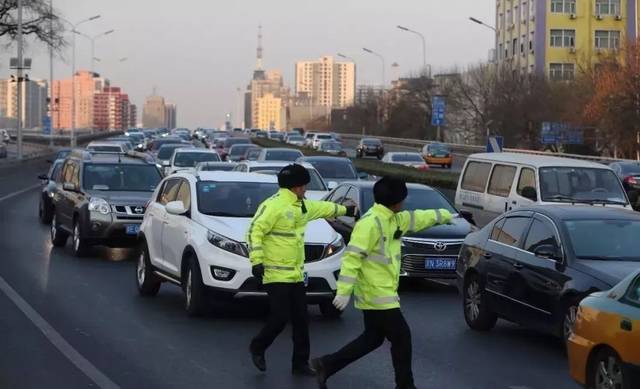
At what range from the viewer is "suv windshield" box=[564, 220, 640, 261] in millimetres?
10195

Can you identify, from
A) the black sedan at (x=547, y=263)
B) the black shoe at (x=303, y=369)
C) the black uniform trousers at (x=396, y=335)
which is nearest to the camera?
the black uniform trousers at (x=396, y=335)

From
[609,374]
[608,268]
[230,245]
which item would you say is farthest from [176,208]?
[609,374]

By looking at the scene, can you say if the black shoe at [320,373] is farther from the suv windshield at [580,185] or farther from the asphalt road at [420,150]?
the asphalt road at [420,150]

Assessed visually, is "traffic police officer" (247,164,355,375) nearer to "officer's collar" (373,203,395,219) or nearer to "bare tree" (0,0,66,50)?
"officer's collar" (373,203,395,219)

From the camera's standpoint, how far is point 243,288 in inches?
453

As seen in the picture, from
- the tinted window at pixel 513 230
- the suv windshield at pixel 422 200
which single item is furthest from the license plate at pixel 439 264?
the tinted window at pixel 513 230

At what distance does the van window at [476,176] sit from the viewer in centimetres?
1948

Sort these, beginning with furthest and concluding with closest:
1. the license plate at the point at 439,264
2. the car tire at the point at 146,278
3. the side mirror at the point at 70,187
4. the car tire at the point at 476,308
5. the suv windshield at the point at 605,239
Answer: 1. the side mirror at the point at 70,187
2. the license plate at the point at 439,264
3. the car tire at the point at 146,278
4. the car tire at the point at 476,308
5. the suv windshield at the point at 605,239

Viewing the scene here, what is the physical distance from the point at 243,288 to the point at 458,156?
63.3 m

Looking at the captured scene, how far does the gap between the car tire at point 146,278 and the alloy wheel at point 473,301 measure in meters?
3.90

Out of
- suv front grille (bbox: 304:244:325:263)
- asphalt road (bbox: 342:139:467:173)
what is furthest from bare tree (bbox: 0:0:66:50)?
suv front grille (bbox: 304:244:325:263)

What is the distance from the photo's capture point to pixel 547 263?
1036cm

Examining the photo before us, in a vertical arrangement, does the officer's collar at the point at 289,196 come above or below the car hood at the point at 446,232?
above

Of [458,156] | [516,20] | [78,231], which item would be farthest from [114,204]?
[516,20]
